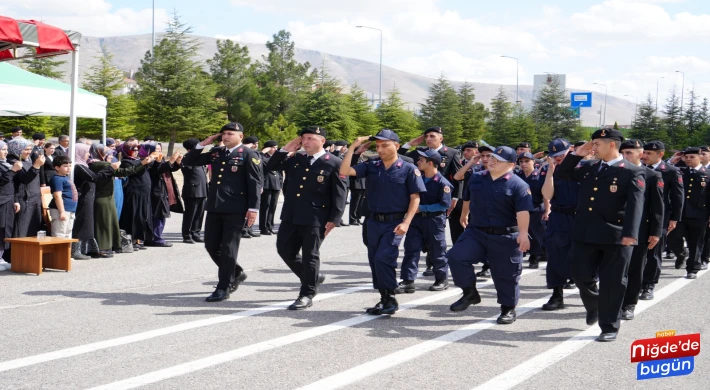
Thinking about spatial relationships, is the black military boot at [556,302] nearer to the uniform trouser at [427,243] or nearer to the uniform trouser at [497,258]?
the uniform trouser at [497,258]

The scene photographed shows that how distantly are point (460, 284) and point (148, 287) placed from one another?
3.92 meters

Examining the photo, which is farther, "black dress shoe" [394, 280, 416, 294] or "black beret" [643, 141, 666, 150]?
"black beret" [643, 141, 666, 150]

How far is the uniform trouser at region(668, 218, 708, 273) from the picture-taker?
1135cm

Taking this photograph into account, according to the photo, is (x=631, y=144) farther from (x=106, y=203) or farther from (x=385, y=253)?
(x=106, y=203)

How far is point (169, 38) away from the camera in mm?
46344

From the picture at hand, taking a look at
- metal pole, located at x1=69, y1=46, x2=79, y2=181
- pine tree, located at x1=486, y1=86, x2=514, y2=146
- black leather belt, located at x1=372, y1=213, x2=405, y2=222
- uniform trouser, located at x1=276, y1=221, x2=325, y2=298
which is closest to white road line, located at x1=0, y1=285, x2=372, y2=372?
uniform trouser, located at x1=276, y1=221, x2=325, y2=298

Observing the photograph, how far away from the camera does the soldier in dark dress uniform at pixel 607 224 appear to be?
7.02m

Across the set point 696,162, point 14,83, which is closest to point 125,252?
point 14,83

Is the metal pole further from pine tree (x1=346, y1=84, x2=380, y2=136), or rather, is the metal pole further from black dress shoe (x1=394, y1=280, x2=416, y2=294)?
pine tree (x1=346, y1=84, x2=380, y2=136)

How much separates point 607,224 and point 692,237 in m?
5.34

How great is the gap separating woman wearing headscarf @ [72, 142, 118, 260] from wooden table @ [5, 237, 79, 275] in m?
1.02

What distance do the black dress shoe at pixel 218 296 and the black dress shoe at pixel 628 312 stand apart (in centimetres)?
439

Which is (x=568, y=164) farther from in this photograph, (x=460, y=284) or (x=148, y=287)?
(x=148, y=287)

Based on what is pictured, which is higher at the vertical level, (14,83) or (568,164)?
(14,83)
